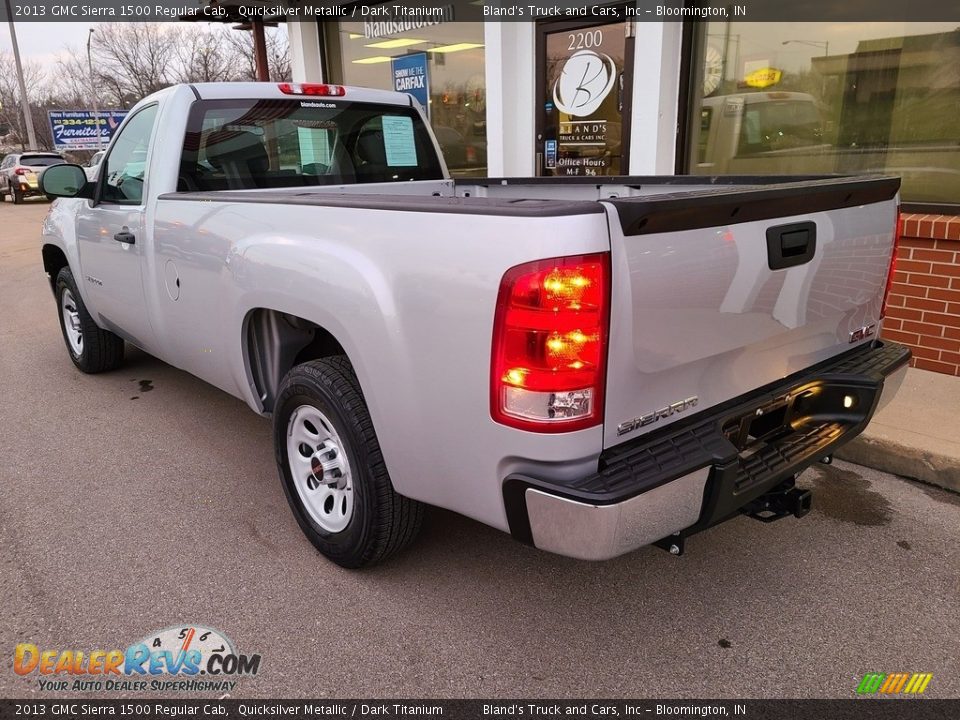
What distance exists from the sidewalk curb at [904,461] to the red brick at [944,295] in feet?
5.50

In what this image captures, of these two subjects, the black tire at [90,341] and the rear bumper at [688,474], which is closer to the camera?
the rear bumper at [688,474]

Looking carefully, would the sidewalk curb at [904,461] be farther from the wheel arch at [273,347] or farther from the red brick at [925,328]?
the wheel arch at [273,347]

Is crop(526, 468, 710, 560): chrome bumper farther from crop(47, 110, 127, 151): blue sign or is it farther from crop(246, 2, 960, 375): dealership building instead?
crop(47, 110, 127, 151): blue sign

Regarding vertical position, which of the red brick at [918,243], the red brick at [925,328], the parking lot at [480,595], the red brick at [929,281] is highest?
the red brick at [918,243]

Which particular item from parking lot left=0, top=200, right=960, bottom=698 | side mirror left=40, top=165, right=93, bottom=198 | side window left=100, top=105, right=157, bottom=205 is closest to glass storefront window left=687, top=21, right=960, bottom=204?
parking lot left=0, top=200, right=960, bottom=698

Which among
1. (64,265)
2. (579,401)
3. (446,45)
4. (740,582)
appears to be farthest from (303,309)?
(446,45)

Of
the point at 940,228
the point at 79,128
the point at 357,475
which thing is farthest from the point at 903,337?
the point at 79,128

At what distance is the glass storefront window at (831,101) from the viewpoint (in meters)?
5.11

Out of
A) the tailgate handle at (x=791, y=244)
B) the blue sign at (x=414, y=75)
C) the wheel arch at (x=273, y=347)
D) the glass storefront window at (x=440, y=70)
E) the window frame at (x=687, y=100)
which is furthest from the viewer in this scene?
the blue sign at (x=414, y=75)

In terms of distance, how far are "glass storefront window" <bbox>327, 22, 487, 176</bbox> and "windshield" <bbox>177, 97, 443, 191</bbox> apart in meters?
4.44

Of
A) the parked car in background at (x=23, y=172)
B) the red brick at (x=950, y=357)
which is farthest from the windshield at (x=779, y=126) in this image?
the parked car in background at (x=23, y=172)

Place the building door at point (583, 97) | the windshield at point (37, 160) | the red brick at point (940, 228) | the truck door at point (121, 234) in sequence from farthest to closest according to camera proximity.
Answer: the windshield at point (37, 160), the building door at point (583, 97), the red brick at point (940, 228), the truck door at point (121, 234)

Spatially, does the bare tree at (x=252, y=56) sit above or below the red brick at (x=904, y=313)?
above

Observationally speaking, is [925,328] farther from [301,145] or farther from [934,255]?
[301,145]
